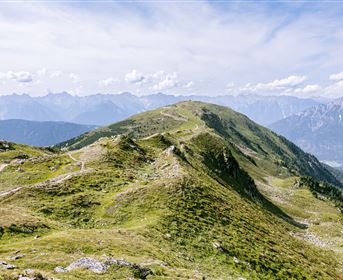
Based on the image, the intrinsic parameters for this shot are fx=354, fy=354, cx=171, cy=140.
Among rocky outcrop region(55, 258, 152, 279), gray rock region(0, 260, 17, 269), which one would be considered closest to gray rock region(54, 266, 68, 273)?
rocky outcrop region(55, 258, 152, 279)

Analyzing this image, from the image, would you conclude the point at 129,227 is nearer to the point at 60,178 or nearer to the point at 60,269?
the point at 60,269

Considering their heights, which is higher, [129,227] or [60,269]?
[60,269]

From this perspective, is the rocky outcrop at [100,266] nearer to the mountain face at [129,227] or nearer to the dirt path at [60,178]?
the mountain face at [129,227]

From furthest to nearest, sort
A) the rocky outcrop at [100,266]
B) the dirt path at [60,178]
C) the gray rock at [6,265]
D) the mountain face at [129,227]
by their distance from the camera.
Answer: the dirt path at [60,178] < the mountain face at [129,227] < the rocky outcrop at [100,266] < the gray rock at [6,265]

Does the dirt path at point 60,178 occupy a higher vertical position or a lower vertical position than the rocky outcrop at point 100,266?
higher

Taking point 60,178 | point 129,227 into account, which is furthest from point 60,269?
point 60,178

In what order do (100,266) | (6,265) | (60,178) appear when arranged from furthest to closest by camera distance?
(60,178)
(100,266)
(6,265)

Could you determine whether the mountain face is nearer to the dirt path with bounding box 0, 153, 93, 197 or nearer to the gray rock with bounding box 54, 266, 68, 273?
the gray rock with bounding box 54, 266, 68, 273

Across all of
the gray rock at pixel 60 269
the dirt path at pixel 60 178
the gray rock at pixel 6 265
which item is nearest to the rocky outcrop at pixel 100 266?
the gray rock at pixel 60 269

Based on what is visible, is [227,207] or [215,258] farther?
[227,207]

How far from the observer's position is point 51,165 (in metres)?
67.2

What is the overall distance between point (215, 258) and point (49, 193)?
26.5m

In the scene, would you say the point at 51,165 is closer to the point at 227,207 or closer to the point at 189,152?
the point at 227,207

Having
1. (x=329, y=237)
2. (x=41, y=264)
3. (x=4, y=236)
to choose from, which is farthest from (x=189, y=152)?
(x=41, y=264)
